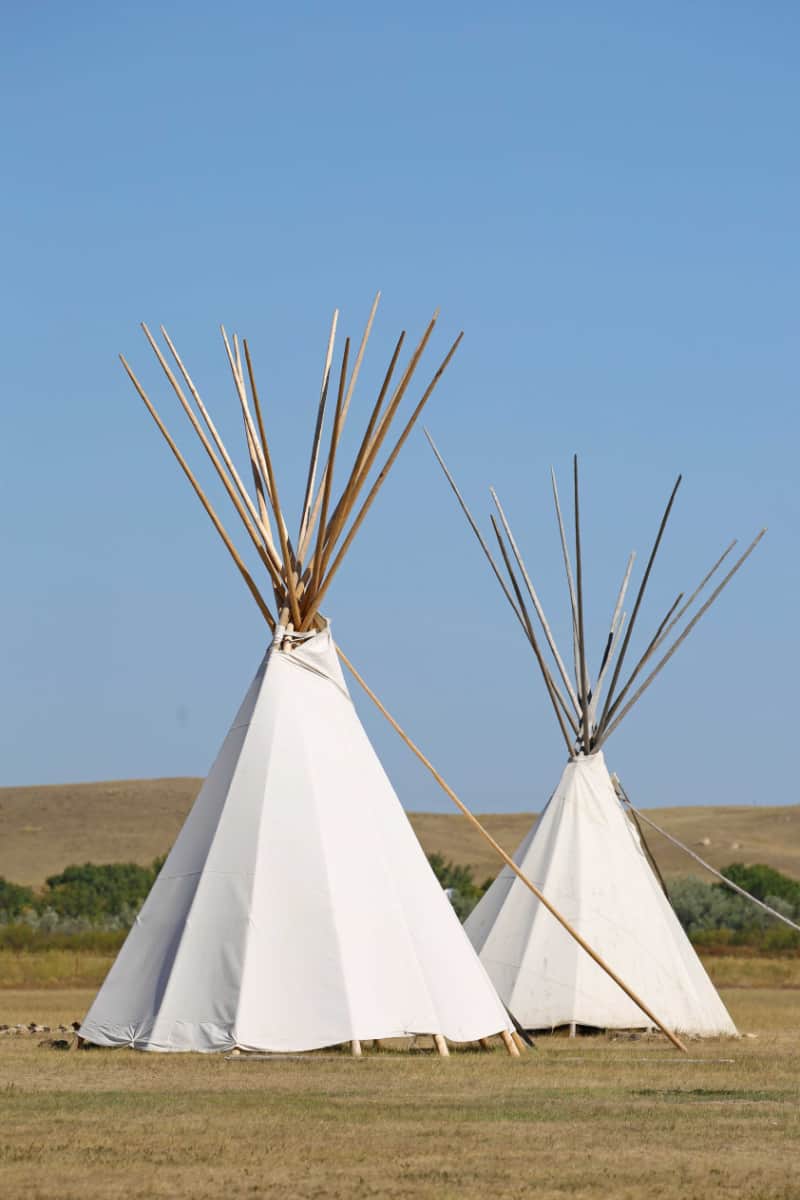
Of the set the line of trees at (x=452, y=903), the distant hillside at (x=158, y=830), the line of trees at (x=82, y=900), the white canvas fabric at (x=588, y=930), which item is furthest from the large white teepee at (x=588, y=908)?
the distant hillside at (x=158, y=830)

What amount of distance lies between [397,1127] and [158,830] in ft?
172

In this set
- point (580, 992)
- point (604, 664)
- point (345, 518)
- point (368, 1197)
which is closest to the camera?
point (368, 1197)

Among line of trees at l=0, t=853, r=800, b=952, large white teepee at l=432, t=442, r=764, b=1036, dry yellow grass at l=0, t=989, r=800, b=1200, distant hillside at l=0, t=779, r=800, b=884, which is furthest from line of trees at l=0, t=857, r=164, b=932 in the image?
dry yellow grass at l=0, t=989, r=800, b=1200

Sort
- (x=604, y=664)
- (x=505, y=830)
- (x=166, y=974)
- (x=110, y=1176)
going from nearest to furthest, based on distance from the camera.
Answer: (x=110, y=1176) → (x=166, y=974) → (x=604, y=664) → (x=505, y=830)

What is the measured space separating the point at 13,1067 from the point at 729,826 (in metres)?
57.0

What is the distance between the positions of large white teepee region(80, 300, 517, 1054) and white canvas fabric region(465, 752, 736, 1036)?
135 inches

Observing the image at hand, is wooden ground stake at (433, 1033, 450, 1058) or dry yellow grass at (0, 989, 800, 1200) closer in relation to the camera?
dry yellow grass at (0, 989, 800, 1200)

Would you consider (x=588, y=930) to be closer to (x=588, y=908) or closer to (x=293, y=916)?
(x=588, y=908)

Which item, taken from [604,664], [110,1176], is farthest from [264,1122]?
[604,664]

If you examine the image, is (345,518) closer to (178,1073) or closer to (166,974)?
(166,974)

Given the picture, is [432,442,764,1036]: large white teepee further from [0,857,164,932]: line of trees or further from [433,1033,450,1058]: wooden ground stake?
[0,857,164,932]: line of trees

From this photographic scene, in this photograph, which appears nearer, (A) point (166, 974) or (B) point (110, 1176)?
(B) point (110, 1176)

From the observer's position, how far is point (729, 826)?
67250 mm

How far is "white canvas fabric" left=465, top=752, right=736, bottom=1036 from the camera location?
16.8 meters
